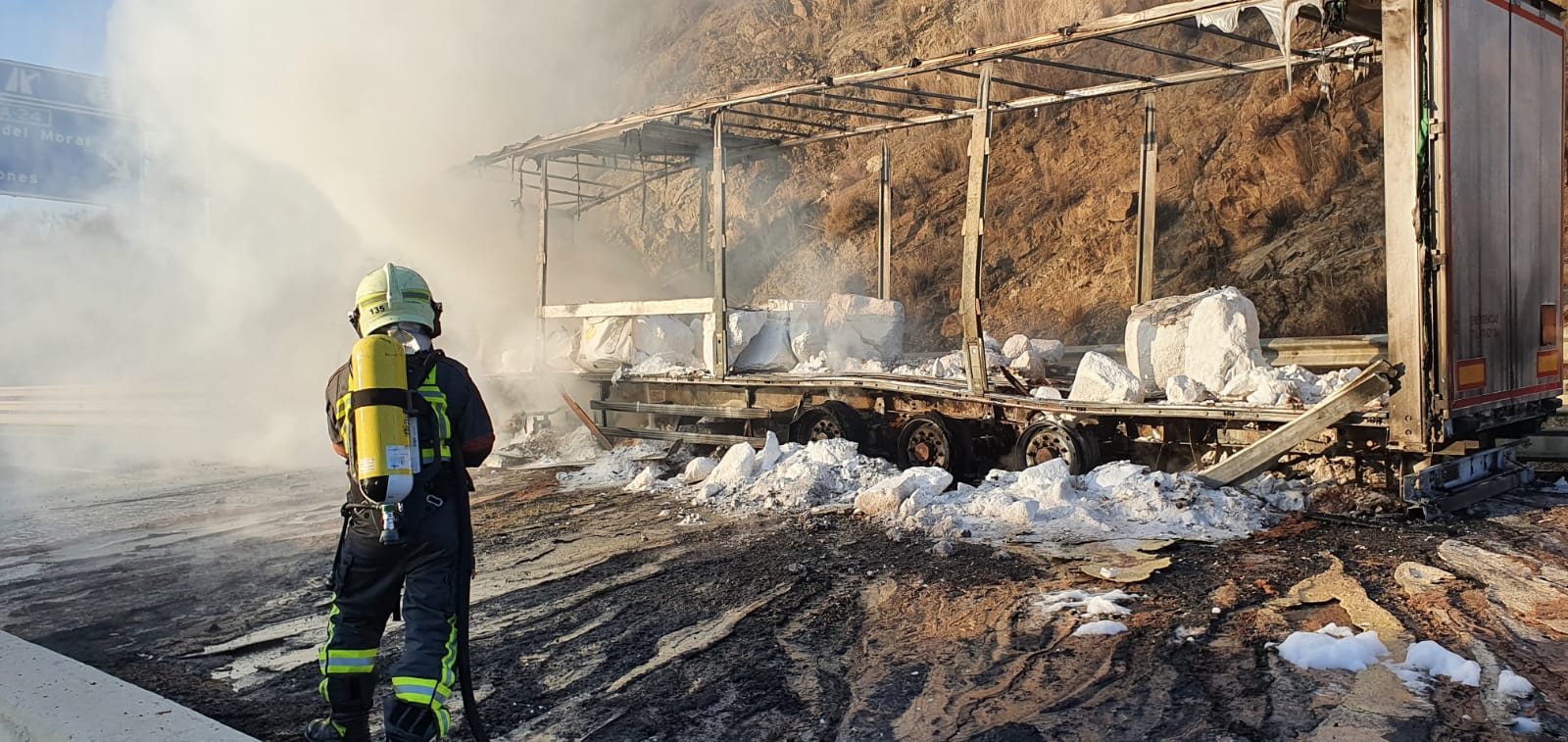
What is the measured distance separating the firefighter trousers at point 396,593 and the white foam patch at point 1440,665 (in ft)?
12.2

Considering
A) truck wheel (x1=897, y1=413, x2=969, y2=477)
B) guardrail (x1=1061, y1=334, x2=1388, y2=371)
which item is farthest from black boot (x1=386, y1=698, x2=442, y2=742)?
guardrail (x1=1061, y1=334, x2=1388, y2=371)

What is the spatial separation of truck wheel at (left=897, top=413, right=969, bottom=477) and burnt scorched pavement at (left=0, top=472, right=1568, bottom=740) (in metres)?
1.71

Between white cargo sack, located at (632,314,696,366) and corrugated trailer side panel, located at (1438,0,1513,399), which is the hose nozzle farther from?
white cargo sack, located at (632,314,696,366)

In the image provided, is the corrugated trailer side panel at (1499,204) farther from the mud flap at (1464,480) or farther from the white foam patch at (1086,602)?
the white foam patch at (1086,602)

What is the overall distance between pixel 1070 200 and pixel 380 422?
15313 mm

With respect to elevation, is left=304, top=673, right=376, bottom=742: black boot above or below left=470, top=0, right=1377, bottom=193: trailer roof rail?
below

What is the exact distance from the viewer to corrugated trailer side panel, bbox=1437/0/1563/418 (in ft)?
21.1

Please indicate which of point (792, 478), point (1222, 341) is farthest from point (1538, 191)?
point (792, 478)

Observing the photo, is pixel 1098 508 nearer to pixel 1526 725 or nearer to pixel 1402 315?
pixel 1402 315

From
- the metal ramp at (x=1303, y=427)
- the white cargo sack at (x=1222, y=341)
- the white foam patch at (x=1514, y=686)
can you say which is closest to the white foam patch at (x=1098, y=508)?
the metal ramp at (x=1303, y=427)

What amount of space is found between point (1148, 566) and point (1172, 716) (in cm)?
216

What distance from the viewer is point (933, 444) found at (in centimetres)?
925

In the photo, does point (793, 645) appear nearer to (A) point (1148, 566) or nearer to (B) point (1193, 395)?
(A) point (1148, 566)

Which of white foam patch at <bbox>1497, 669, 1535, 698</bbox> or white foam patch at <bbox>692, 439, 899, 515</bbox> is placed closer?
white foam patch at <bbox>1497, 669, 1535, 698</bbox>
